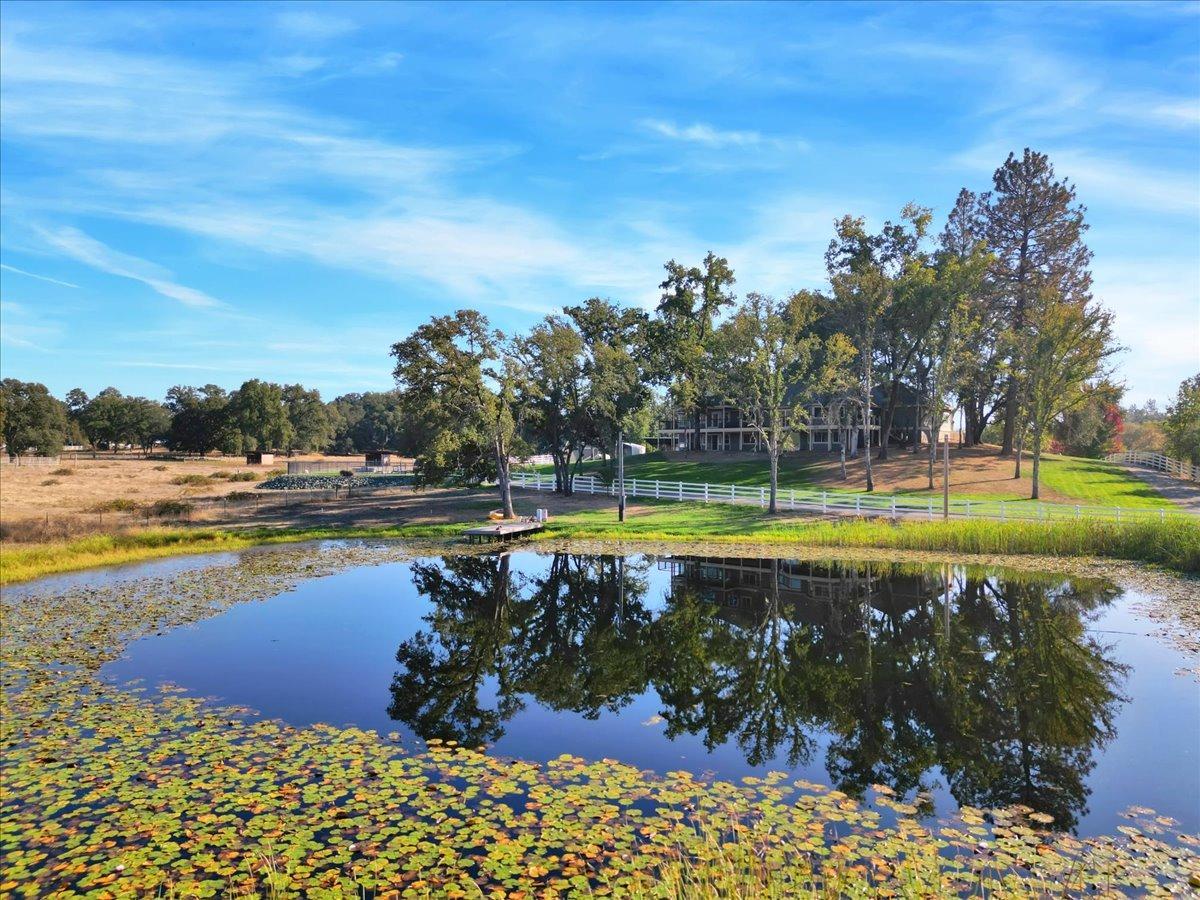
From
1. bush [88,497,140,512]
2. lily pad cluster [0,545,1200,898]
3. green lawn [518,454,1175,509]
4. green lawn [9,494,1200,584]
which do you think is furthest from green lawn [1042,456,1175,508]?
bush [88,497,140,512]

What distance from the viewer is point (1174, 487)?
43.3 metres

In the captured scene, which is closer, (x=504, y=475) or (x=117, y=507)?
(x=504, y=475)

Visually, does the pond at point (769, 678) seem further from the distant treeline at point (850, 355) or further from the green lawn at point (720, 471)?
the green lawn at point (720, 471)

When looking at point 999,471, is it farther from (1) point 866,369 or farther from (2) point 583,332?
(2) point 583,332

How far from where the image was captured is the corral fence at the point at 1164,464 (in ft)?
155

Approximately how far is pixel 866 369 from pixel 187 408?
109723 mm

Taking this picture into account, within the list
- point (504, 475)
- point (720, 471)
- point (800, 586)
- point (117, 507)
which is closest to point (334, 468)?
point (117, 507)

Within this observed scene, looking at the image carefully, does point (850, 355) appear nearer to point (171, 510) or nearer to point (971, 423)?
point (971, 423)

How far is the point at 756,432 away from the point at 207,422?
3402 inches

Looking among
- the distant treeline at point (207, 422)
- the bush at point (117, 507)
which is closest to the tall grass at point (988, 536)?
the bush at point (117, 507)

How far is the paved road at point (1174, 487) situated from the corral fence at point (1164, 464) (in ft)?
2.90

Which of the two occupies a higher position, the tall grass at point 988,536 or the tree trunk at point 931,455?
the tree trunk at point 931,455

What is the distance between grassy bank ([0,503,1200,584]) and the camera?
79.4 ft

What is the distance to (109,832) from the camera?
739 cm
